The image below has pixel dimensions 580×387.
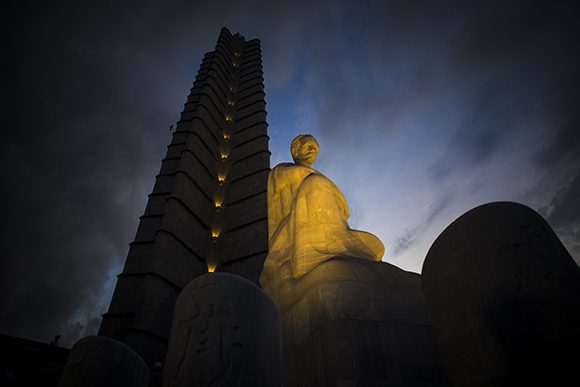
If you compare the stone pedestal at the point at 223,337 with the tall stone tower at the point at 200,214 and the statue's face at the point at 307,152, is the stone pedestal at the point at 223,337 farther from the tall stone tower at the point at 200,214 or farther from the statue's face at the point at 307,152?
the tall stone tower at the point at 200,214

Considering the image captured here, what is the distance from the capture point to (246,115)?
63.6 feet

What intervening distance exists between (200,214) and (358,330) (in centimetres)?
1277

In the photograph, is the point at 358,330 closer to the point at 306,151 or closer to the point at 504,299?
the point at 504,299

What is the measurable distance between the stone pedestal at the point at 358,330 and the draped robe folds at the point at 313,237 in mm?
302

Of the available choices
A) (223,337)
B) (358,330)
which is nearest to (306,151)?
(358,330)

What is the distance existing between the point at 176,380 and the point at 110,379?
4.88ft

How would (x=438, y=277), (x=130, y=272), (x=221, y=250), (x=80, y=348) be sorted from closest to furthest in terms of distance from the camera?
(x=438, y=277) < (x=80, y=348) < (x=130, y=272) < (x=221, y=250)

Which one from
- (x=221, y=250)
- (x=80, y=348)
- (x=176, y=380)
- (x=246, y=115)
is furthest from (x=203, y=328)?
(x=246, y=115)

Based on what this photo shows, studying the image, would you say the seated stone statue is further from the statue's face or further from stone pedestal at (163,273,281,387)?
stone pedestal at (163,273,281,387)

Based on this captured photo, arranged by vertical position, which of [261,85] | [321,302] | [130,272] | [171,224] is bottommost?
[321,302]

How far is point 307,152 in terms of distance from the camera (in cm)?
420

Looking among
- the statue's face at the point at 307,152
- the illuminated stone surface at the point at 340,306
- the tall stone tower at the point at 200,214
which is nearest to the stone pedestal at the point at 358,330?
the illuminated stone surface at the point at 340,306

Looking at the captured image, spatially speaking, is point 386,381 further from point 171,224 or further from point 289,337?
point 171,224

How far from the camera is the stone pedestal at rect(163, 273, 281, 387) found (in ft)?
5.07
